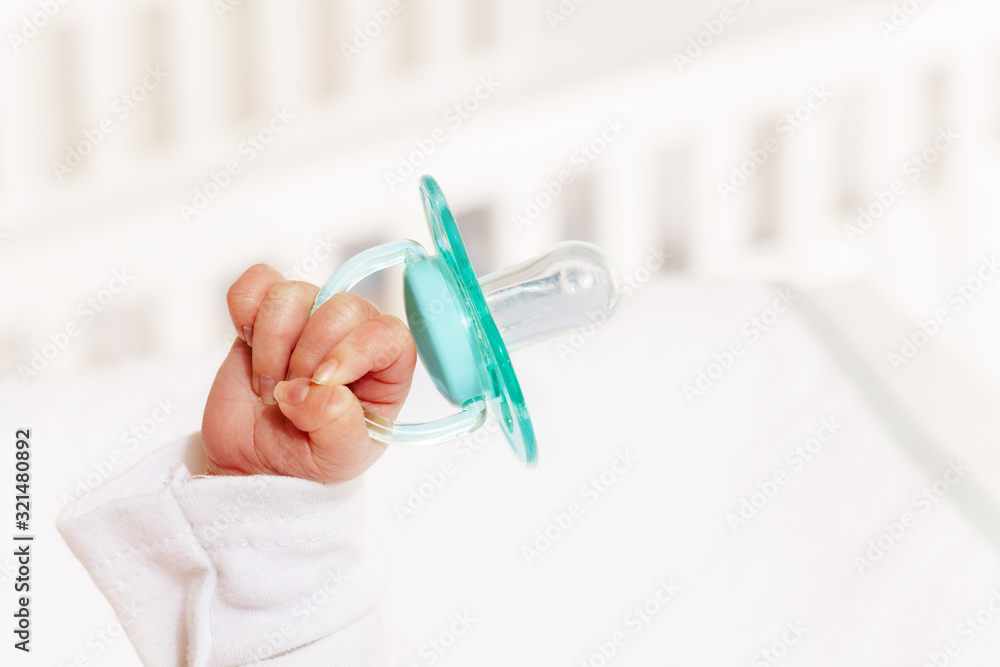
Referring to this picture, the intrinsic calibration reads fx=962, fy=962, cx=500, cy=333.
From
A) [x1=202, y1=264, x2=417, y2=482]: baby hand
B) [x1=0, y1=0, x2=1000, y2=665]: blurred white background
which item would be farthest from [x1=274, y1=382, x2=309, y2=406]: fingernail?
[x1=0, y1=0, x2=1000, y2=665]: blurred white background

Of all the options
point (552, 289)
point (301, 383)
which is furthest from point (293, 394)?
point (552, 289)

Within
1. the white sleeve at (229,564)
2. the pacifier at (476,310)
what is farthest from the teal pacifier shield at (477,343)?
the white sleeve at (229,564)

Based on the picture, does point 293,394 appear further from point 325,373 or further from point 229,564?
point 229,564

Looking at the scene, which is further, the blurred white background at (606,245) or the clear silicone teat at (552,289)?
the blurred white background at (606,245)

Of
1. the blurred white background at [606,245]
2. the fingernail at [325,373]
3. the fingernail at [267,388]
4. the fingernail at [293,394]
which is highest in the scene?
the fingernail at [325,373]

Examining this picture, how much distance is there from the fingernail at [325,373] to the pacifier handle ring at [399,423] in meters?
0.03

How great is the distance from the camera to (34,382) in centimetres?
84

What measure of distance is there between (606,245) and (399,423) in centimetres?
Answer: 62

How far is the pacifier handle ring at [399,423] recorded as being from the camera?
0.39 metres

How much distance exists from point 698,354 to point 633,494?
0.18 meters

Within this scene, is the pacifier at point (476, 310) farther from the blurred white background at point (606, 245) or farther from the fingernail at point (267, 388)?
the blurred white background at point (606, 245)

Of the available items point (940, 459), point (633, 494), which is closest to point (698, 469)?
point (633, 494)

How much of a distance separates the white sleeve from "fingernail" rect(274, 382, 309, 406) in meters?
0.07

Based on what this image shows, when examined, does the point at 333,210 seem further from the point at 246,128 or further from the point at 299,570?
the point at 299,570
